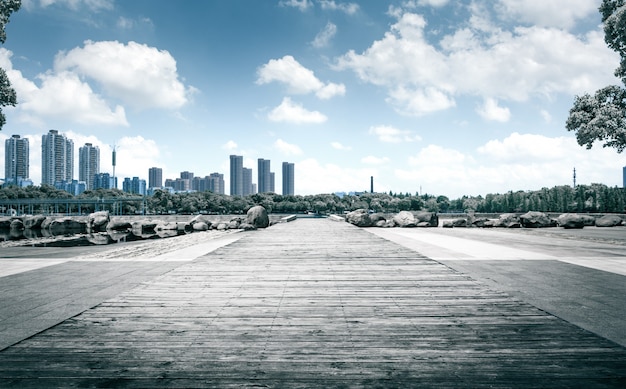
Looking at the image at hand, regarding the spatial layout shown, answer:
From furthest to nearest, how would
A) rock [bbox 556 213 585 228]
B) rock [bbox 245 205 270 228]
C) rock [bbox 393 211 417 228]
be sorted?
rock [bbox 393 211 417 228] < rock [bbox 245 205 270 228] < rock [bbox 556 213 585 228]

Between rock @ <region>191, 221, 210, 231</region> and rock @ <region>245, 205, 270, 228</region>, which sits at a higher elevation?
rock @ <region>245, 205, 270, 228</region>

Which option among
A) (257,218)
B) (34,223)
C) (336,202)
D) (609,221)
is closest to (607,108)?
(609,221)

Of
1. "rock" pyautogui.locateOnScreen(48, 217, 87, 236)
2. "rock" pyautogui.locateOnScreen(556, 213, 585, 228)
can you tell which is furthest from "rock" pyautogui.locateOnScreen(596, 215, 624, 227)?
"rock" pyautogui.locateOnScreen(48, 217, 87, 236)

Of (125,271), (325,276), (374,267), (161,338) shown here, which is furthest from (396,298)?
(125,271)

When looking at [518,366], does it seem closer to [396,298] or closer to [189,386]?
[396,298]

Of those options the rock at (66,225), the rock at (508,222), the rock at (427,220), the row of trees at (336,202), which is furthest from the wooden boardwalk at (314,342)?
the row of trees at (336,202)

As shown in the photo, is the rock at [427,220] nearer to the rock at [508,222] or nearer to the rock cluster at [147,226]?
the rock at [508,222]

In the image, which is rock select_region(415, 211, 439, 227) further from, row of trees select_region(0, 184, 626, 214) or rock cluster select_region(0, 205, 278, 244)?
row of trees select_region(0, 184, 626, 214)
